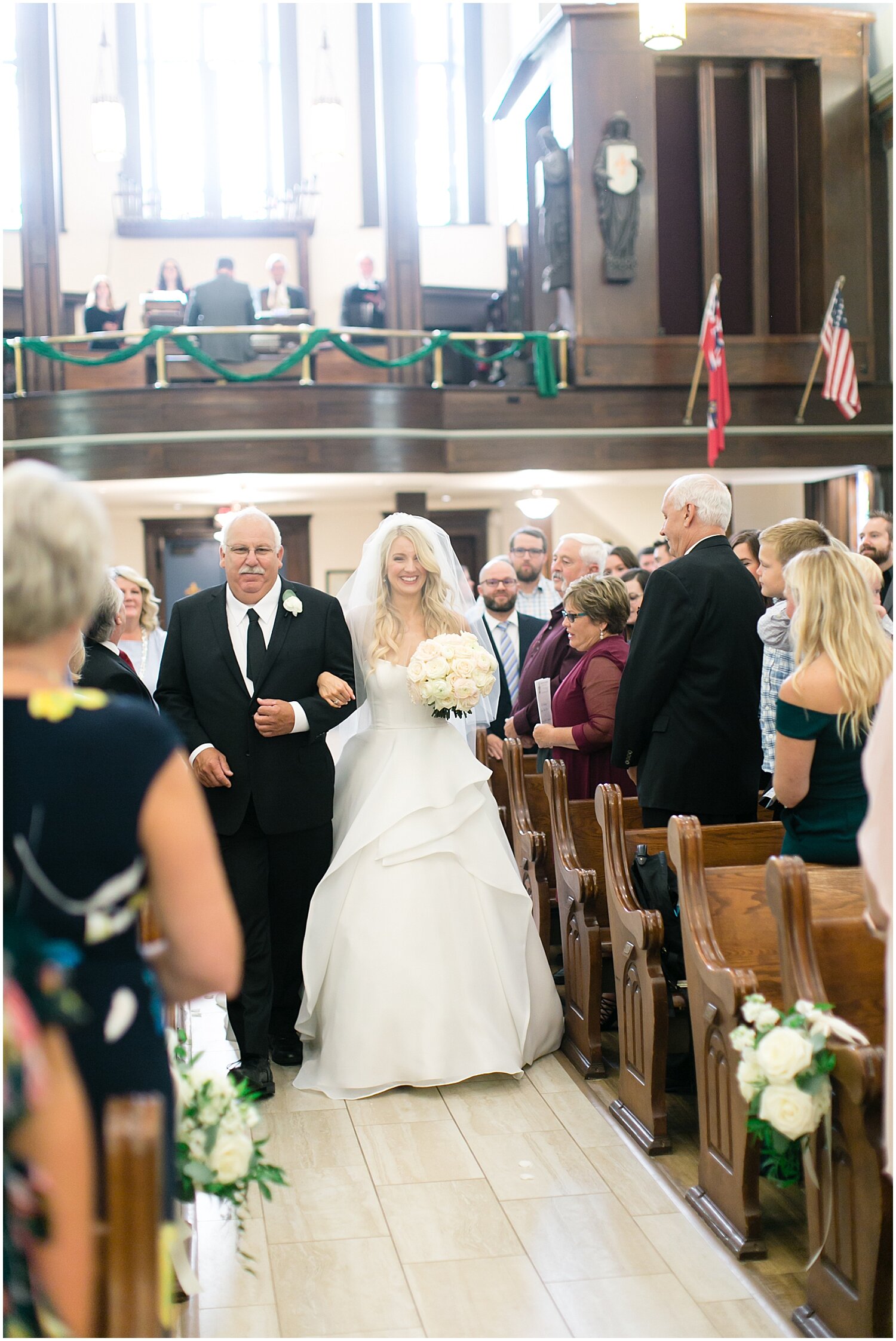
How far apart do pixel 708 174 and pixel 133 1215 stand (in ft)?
42.8

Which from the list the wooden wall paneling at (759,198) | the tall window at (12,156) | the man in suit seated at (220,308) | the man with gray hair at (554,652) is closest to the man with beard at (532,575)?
the man with gray hair at (554,652)

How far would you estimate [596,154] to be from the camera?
1250 cm

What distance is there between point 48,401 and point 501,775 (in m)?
8.39

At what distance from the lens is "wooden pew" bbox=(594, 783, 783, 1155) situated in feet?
11.9

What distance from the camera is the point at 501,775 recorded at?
585 cm

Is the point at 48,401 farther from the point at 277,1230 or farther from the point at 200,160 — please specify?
the point at 277,1230

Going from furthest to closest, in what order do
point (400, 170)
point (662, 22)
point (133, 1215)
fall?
point (400, 170), point (662, 22), point (133, 1215)

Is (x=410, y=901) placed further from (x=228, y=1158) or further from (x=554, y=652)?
(x=228, y=1158)

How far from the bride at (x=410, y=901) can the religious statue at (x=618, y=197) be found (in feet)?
29.2

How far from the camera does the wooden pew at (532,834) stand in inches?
198

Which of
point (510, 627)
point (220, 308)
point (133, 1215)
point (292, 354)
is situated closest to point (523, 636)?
point (510, 627)

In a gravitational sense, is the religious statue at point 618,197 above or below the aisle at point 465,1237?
above

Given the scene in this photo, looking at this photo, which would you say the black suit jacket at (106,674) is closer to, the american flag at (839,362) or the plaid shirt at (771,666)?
the plaid shirt at (771,666)

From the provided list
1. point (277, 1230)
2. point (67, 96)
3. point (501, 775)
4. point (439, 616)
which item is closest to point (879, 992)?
point (277, 1230)
